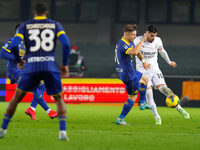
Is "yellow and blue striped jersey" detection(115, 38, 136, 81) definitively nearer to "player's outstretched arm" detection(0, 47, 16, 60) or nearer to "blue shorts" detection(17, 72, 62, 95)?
"player's outstretched arm" detection(0, 47, 16, 60)

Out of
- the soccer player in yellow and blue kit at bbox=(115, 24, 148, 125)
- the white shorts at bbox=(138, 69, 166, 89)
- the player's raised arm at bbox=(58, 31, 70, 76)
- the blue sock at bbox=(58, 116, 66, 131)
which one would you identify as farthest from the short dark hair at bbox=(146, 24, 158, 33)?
the blue sock at bbox=(58, 116, 66, 131)

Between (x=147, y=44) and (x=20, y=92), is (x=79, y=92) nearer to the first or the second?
(x=147, y=44)

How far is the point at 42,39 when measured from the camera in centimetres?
745

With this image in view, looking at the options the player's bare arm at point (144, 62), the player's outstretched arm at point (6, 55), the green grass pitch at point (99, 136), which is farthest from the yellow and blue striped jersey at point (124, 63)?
the player's outstretched arm at point (6, 55)

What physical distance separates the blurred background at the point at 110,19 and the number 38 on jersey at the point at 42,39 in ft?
63.0

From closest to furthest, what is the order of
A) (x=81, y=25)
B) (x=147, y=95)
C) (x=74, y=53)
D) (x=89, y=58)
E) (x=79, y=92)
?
(x=147, y=95), (x=79, y=92), (x=74, y=53), (x=89, y=58), (x=81, y=25)

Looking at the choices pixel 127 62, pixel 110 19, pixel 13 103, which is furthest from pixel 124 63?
pixel 110 19

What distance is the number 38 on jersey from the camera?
745 cm

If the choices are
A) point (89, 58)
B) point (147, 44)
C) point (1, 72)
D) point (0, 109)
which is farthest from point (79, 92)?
point (89, 58)

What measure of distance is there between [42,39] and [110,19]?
20.6 m

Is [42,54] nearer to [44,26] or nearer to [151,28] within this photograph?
[44,26]

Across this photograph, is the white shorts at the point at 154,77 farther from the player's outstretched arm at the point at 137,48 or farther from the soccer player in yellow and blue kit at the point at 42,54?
the soccer player in yellow and blue kit at the point at 42,54

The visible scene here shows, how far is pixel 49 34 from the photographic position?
7.45m

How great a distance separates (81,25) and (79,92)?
11.7m
